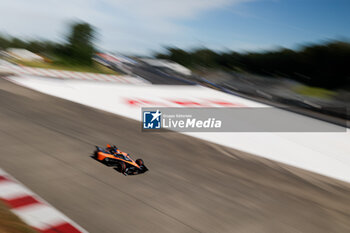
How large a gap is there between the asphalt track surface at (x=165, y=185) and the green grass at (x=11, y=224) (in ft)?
2.26

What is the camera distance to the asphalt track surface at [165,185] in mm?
4605

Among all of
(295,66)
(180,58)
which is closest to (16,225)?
(295,66)

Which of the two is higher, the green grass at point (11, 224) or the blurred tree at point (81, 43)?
the blurred tree at point (81, 43)

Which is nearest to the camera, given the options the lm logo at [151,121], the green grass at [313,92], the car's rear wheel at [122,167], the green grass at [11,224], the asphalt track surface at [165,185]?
the green grass at [11,224]

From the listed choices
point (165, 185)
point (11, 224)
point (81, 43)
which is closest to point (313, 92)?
point (165, 185)

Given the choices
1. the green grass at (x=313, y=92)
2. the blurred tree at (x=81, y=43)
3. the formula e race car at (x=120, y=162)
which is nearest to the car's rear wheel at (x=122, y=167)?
the formula e race car at (x=120, y=162)

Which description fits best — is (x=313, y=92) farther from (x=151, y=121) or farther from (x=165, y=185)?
(x=165, y=185)

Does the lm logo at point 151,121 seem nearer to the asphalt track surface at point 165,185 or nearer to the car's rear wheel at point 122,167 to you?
the asphalt track surface at point 165,185

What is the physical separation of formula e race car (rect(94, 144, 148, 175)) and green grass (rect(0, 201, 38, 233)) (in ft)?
7.45

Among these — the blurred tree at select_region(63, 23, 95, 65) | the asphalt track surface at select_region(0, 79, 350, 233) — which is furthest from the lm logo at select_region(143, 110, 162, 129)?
the blurred tree at select_region(63, 23, 95, 65)

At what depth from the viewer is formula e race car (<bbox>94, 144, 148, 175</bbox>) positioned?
589cm

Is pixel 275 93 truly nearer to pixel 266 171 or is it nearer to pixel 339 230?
pixel 266 171

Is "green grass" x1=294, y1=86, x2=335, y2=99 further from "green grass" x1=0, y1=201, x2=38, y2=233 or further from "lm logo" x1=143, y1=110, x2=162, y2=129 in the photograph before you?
"green grass" x1=0, y1=201, x2=38, y2=233

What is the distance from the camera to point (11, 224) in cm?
355
